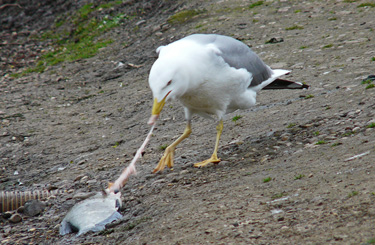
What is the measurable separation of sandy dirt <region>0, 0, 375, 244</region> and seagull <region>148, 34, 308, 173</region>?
62 cm

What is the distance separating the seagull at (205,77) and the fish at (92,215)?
29.9 inches

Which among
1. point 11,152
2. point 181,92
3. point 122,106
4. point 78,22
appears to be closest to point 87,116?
point 122,106

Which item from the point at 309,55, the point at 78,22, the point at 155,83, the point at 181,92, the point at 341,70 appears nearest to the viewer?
the point at 155,83

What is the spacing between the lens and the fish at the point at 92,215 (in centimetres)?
479

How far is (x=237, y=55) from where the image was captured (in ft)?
18.5

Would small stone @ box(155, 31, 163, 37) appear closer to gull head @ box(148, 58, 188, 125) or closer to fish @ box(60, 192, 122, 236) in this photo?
fish @ box(60, 192, 122, 236)

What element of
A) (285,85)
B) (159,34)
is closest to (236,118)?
(285,85)

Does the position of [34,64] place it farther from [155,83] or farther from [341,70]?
[155,83]

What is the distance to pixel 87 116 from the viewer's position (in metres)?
9.20

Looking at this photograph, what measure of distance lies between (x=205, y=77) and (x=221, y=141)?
1.77m

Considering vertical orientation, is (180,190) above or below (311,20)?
above

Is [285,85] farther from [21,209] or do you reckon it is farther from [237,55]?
[21,209]

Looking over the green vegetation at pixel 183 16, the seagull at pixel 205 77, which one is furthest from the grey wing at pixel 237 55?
the green vegetation at pixel 183 16

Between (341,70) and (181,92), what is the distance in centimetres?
379
